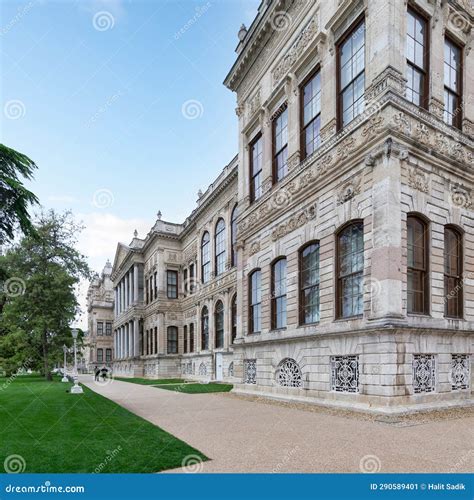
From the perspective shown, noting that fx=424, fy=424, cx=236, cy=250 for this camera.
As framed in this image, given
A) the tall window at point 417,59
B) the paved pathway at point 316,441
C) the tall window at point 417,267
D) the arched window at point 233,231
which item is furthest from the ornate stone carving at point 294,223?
the arched window at point 233,231

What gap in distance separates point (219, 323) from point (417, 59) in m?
22.8

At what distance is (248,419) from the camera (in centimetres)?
1102

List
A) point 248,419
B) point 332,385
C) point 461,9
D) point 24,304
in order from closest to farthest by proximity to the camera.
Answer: point 248,419 < point 332,385 < point 461,9 < point 24,304

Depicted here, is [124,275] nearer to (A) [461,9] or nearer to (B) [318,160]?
(B) [318,160]

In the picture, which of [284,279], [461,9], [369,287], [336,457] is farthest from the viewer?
[284,279]

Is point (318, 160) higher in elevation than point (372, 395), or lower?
higher

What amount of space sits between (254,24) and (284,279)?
12264 mm

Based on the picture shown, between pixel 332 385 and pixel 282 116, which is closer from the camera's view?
pixel 332 385

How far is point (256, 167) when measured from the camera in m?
21.5

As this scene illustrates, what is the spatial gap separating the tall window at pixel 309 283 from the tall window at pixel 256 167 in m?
5.73

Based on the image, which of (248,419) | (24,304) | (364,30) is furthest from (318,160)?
(24,304)

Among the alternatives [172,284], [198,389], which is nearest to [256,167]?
[198,389]

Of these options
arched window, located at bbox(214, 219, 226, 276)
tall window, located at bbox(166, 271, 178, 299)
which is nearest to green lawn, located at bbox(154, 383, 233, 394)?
arched window, located at bbox(214, 219, 226, 276)

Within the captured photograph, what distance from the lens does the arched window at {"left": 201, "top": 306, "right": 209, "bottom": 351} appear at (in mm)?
34406
